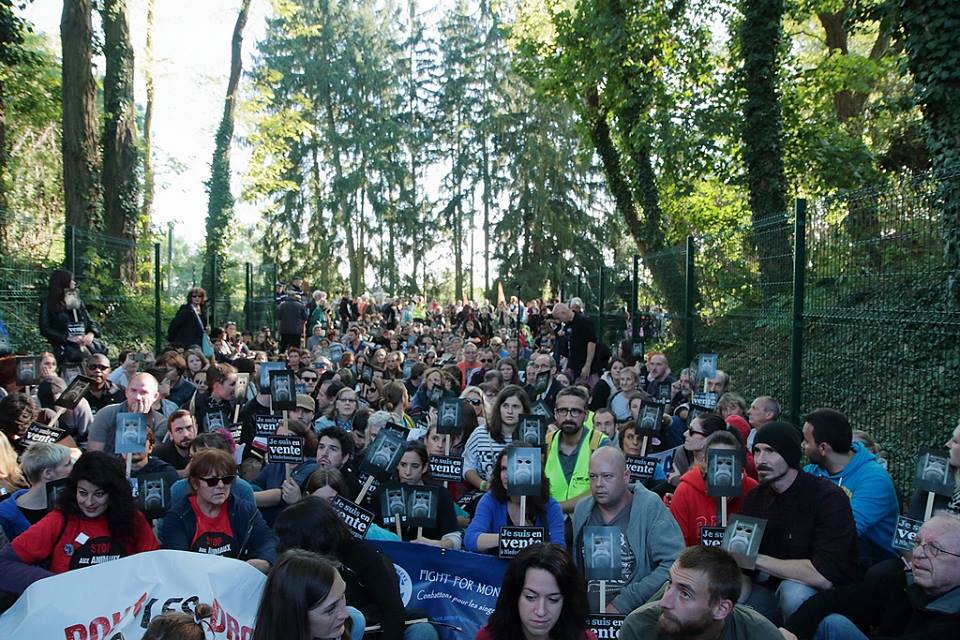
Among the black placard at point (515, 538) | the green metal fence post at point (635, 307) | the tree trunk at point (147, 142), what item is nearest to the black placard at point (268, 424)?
the black placard at point (515, 538)

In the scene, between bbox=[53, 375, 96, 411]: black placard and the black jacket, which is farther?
the black jacket

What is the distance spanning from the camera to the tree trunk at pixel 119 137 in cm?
Answer: 2183

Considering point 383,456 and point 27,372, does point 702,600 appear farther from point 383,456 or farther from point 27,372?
point 27,372

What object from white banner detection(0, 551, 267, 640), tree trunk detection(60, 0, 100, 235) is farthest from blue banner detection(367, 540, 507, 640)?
tree trunk detection(60, 0, 100, 235)

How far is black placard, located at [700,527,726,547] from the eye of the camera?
582cm

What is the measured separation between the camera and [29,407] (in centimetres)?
818

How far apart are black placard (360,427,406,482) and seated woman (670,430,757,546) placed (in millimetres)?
1989

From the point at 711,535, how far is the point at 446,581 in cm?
174

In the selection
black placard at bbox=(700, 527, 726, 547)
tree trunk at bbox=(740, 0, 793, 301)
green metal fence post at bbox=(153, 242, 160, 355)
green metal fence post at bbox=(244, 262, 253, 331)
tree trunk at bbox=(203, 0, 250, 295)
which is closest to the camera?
black placard at bbox=(700, 527, 726, 547)

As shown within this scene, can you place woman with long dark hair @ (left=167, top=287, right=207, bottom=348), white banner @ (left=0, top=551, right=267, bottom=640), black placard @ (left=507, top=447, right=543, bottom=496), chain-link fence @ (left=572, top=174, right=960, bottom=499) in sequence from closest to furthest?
1. white banner @ (left=0, top=551, right=267, bottom=640)
2. black placard @ (left=507, top=447, right=543, bottom=496)
3. chain-link fence @ (left=572, top=174, right=960, bottom=499)
4. woman with long dark hair @ (left=167, top=287, right=207, bottom=348)

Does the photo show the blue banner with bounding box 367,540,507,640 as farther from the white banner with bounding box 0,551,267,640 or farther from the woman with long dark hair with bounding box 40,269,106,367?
the woman with long dark hair with bounding box 40,269,106,367

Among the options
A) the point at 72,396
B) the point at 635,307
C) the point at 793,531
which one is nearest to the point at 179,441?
the point at 72,396

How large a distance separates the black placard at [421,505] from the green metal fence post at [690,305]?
8.21 metres

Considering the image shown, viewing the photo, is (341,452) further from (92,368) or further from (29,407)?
(92,368)
